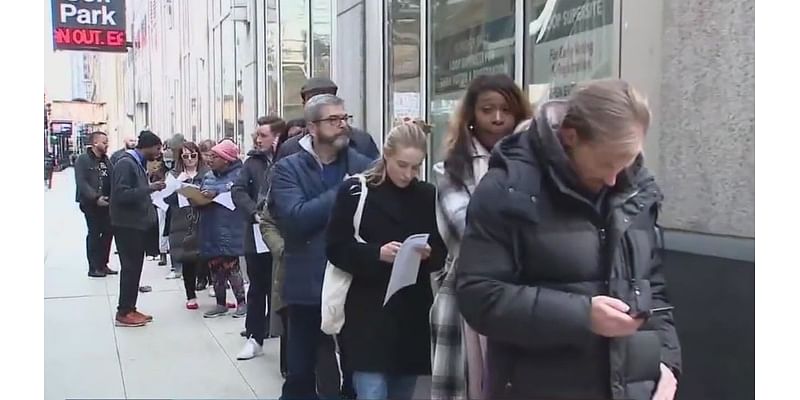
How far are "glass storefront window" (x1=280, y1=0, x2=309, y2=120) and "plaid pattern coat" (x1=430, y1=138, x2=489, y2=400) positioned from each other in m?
0.46

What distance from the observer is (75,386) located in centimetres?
132

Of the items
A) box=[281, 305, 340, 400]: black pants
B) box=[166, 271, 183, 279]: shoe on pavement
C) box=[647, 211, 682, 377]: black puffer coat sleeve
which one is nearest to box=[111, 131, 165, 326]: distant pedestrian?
box=[166, 271, 183, 279]: shoe on pavement

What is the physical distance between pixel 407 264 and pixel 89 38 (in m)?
0.76

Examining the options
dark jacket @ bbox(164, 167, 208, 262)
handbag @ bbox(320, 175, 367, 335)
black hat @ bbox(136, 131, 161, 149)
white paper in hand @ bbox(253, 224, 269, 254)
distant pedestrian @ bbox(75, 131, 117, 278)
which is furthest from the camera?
white paper in hand @ bbox(253, 224, 269, 254)

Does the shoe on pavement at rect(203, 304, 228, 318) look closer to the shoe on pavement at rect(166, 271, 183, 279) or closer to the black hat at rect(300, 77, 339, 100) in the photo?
the shoe on pavement at rect(166, 271, 183, 279)

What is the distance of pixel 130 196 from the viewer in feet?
5.26

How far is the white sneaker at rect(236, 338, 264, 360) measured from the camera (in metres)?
1.63

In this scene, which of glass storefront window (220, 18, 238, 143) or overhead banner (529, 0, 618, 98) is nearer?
glass storefront window (220, 18, 238, 143)

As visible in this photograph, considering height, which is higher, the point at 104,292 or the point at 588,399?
the point at 104,292

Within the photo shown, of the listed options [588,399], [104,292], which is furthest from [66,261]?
[588,399]

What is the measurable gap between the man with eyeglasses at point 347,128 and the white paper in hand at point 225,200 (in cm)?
18

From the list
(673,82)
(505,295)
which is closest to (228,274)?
(505,295)
